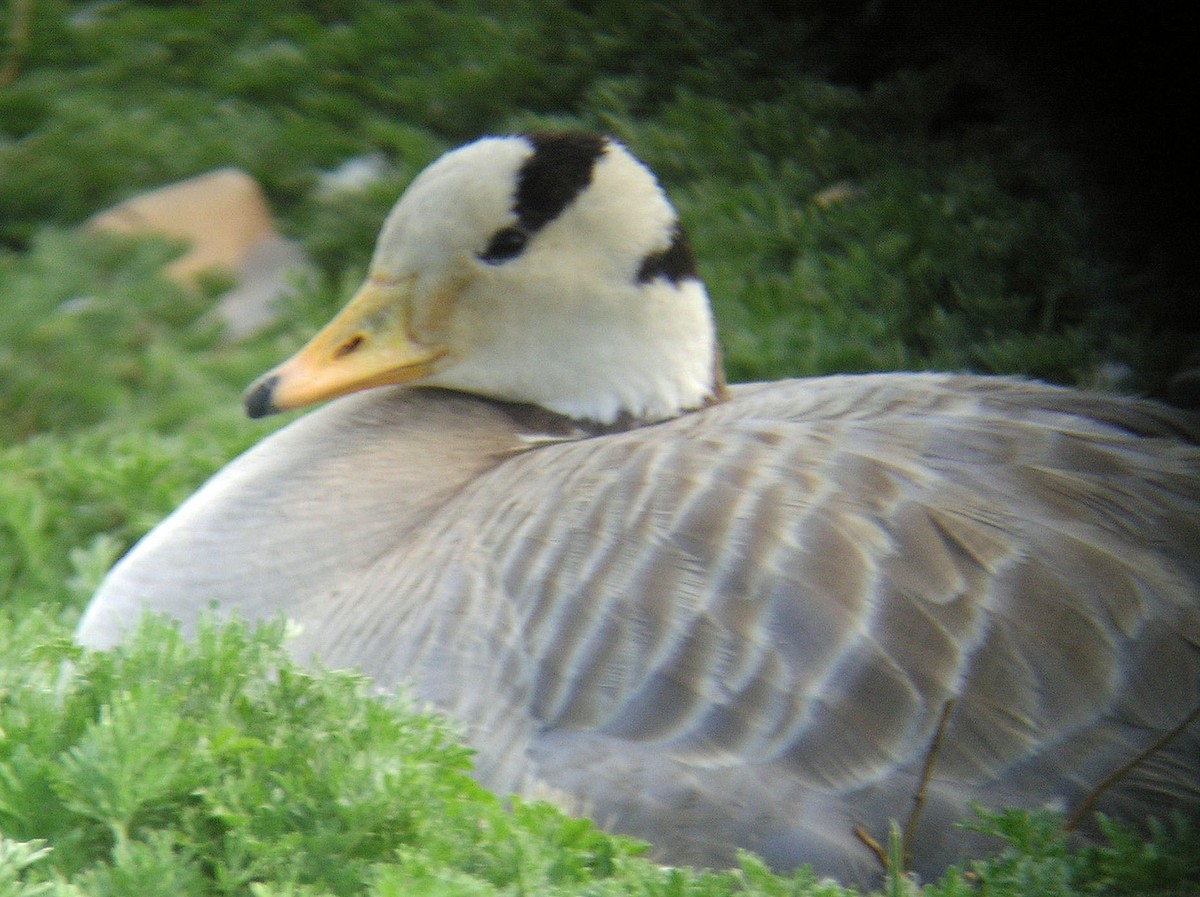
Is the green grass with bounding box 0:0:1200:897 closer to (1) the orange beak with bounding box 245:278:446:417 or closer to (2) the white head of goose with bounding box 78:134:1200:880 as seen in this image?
(2) the white head of goose with bounding box 78:134:1200:880

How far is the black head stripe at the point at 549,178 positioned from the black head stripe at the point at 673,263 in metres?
0.20

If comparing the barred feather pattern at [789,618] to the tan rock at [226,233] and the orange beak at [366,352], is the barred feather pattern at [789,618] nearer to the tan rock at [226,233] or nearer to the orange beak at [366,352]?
the orange beak at [366,352]

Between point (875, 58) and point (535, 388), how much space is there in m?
1.88

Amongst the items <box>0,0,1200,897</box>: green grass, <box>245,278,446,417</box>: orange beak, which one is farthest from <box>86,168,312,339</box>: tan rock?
<box>245,278,446,417</box>: orange beak

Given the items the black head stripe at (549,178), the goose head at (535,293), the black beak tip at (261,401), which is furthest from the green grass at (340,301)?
the black head stripe at (549,178)

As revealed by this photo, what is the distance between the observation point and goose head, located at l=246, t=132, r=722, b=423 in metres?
2.83

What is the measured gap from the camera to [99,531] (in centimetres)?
357

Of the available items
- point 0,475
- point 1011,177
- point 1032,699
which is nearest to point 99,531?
point 0,475

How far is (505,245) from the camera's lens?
2855 mm

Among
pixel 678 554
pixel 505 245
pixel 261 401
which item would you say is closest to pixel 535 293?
pixel 505 245

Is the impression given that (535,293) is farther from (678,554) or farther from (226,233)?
(226,233)

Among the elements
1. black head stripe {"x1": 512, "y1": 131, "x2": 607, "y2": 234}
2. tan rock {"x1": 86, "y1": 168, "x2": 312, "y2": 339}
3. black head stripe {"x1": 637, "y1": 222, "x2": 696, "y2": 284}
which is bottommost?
tan rock {"x1": 86, "y1": 168, "x2": 312, "y2": 339}

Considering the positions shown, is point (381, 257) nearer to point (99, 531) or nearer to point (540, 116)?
point (99, 531)

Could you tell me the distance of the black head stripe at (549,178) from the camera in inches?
111
